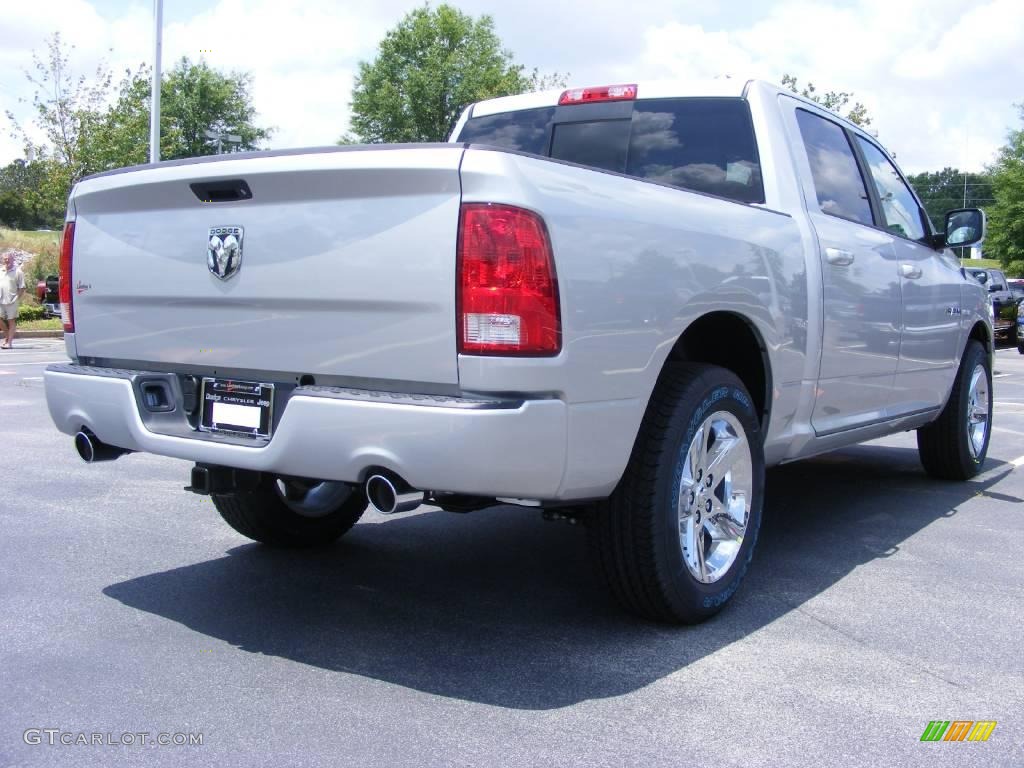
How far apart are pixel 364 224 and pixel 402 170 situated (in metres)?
0.20

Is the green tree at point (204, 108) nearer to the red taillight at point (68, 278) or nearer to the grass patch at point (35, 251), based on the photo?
the grass patch at point (35, 251)

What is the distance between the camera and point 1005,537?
5074 mm

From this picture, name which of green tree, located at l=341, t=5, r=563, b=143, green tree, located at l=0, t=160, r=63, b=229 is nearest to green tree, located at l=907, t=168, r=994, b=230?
green tree, located at l=341, t=5, r=563, b=143

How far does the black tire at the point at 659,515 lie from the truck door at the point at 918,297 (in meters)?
2.06

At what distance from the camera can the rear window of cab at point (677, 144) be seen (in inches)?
175

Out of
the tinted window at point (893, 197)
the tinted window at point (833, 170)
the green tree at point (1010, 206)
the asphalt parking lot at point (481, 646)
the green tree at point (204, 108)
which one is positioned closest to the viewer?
the asphalt parking lot at point (481, 646)

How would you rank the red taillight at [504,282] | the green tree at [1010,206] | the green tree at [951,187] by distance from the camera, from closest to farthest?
the red taillight at [504,282], the green tree at [1010,206], the green tree at [951,187]

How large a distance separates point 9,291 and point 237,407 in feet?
50.9

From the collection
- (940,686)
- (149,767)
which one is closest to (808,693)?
(940,686)

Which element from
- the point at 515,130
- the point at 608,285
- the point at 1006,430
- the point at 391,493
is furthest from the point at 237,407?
the point at 1006,430

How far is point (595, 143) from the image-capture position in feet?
16.2

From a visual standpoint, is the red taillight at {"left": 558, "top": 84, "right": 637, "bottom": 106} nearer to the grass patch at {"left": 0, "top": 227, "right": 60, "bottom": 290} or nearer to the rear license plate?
the rear license plate

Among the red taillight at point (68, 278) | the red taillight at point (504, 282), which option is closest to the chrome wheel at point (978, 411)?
the red taillight at point (504, 282)


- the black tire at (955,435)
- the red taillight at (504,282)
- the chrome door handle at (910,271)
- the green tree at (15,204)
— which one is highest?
the green tree at (15,204)
